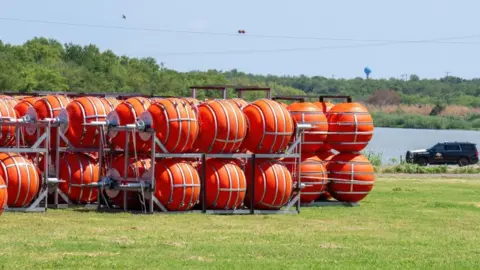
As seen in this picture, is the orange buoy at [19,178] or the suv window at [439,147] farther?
the suv window at [439,147]

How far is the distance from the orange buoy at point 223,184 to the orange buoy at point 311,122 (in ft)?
11.2

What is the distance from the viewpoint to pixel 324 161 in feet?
101

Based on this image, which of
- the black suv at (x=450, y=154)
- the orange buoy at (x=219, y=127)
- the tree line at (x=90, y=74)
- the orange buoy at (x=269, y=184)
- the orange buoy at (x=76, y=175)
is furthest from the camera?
the tree line at (x=90, y=74)

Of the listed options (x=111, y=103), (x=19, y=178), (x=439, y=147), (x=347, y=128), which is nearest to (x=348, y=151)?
(x=347, y=128)

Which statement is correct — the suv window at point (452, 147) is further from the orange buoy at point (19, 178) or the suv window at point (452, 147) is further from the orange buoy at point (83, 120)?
the orange buoy at point (19, 178)

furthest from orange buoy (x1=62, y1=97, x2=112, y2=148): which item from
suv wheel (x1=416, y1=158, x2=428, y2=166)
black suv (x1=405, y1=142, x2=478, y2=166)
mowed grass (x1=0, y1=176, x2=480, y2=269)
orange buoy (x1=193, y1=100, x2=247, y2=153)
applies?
black suv (x1=405, y1=142, x2=478, y2=166)

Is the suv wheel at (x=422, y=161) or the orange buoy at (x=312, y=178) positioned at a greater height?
the orange buoy at (x=312, y=178)

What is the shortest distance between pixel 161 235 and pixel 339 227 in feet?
14.9

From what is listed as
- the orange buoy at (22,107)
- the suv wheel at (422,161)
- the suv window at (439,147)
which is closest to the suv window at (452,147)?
the suv window at (439,147)

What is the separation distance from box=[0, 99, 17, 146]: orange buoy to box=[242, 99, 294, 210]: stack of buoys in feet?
17.3

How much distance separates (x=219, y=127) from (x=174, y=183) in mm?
1606

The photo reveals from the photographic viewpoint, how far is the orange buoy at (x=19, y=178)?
24.8m

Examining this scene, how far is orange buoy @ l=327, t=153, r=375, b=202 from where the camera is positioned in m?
30.5

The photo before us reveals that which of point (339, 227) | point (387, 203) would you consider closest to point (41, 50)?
point (387, 203)
